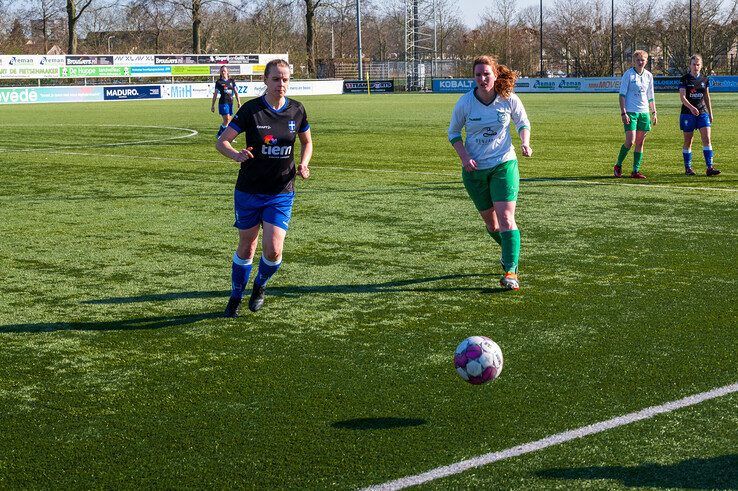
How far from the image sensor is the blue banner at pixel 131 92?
59094 mm

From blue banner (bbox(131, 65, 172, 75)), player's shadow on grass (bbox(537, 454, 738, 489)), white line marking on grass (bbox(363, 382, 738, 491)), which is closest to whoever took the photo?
player's shadow on grass (bbox(537, 454, 738, 489))

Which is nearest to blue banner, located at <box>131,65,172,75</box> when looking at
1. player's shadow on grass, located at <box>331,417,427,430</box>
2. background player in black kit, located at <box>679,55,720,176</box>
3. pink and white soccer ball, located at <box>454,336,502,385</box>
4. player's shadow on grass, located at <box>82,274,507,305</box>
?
background player in black kit, located at <box>679,55,720,176</box>

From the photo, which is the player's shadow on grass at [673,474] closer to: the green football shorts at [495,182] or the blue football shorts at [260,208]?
the blue football shorts at [260,208]

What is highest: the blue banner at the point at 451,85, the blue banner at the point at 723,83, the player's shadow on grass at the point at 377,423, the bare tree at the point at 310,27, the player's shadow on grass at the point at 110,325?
the bare tree at the point at 310,27

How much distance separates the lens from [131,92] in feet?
198

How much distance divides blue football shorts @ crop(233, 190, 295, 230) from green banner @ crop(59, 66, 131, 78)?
187 feet

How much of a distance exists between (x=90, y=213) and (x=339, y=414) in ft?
28.6

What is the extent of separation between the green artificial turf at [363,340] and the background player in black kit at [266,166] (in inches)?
18.7

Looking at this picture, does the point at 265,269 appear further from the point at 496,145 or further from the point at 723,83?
the point at 723,83

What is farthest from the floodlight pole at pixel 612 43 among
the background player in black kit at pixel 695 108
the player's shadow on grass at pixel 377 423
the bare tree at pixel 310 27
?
the player's shadow on grass at pixel 377 423

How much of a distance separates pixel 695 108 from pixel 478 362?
11971 millimetres

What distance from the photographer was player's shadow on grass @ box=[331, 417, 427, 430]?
5176mm

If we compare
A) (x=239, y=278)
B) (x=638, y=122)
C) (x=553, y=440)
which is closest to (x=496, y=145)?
(x=239, y=278)

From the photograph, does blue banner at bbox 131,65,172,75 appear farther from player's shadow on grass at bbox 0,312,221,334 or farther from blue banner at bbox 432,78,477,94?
player's shadow on grass at bbox 0,312,221,334
